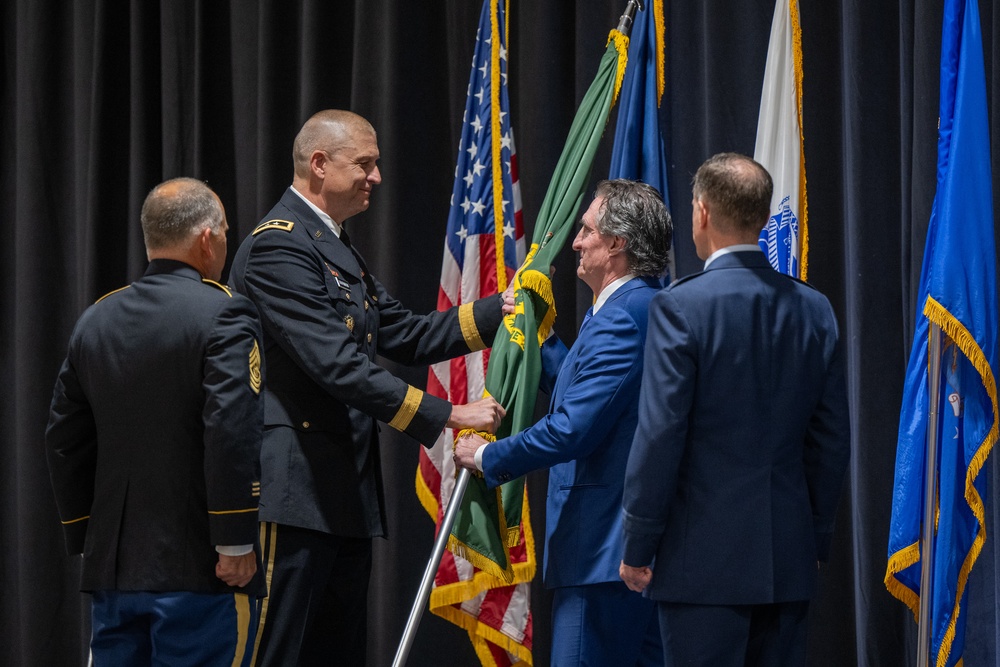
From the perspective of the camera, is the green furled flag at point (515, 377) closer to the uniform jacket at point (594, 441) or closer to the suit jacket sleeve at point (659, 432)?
the uniform jacket at point (594, 441)

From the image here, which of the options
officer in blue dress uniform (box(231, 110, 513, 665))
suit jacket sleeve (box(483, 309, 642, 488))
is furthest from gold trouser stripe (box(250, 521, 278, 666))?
suit jacket sleeve (box(483, 309, 642, 488))

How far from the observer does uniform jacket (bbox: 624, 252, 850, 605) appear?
2.12 meters

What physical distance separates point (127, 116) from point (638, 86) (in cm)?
247

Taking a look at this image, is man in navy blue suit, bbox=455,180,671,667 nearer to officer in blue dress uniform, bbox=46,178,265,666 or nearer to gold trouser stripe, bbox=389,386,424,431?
gold trouser stripe, bbox=389,386,424,431

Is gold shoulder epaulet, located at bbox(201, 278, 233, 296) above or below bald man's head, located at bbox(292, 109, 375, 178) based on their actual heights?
below

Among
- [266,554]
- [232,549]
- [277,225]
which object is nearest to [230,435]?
[232,549]

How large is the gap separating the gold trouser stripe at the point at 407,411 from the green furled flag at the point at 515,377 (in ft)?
0.83

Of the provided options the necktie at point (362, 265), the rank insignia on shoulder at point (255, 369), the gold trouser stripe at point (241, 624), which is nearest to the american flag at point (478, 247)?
the necktie at point (362, 265)

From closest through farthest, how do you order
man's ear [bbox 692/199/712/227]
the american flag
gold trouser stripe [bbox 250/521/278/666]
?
man's ear [bbox 692/199/712/227]
gold trouser stripe [bbox 250/521/278/666]
the american flag

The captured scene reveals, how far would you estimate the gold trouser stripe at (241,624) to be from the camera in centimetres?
240

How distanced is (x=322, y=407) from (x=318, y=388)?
0.18 ft

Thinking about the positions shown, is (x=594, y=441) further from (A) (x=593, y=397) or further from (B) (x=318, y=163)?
(B) (x=318, y=163)

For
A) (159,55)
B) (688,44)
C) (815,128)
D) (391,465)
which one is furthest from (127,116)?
(815,128)

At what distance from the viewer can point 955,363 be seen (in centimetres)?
286
